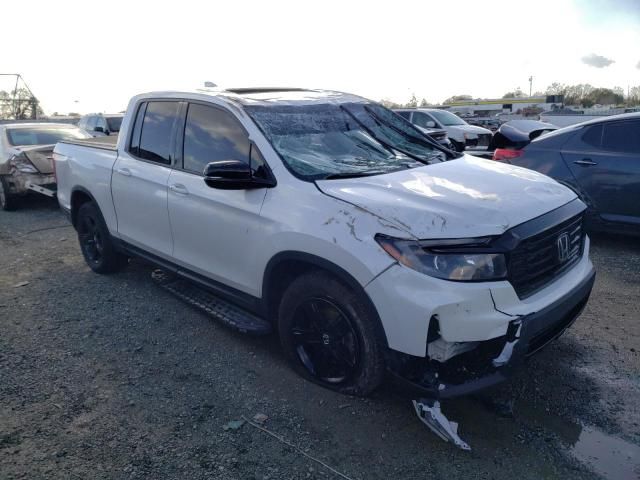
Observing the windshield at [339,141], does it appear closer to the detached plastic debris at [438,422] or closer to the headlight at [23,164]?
the detached plastic debris at [438,422]

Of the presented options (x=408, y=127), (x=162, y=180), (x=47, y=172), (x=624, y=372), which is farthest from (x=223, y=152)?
(x=47, y=172)

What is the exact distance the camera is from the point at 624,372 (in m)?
3.53

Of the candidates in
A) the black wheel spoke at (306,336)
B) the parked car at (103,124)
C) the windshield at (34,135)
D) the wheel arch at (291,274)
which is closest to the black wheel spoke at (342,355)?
the black wheel spoke at (306,336)

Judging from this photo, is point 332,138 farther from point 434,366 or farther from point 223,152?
point 434,366

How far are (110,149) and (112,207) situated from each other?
563 mm

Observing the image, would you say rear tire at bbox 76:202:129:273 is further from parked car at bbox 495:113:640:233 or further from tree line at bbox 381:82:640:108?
tree line at bbox 381:82:640:108

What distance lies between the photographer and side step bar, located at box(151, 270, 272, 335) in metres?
3.60

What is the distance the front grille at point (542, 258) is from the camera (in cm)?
276

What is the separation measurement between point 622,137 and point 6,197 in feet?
32.2

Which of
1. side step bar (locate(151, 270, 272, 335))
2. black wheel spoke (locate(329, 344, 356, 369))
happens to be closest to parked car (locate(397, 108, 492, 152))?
side step bar (locate(151, 270, 272, 335))

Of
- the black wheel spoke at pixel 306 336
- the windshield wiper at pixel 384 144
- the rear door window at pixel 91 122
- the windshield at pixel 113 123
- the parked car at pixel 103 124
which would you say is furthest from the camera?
the rear door window at pixel 91 122

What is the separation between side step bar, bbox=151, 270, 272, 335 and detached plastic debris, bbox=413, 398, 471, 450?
1.21 metres

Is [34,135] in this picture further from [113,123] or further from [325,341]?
[325,341]

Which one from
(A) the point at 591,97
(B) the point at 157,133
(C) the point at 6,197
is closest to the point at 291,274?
(B) the point at 157,133
